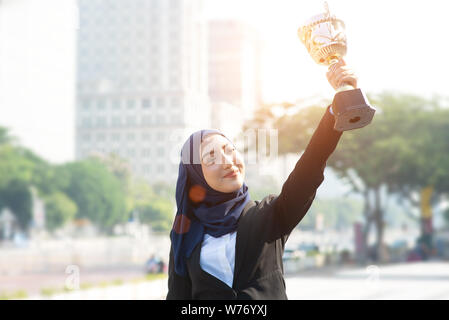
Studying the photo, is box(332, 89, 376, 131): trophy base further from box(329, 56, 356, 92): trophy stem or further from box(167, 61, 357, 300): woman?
box(167, 61, 357, 300): woman

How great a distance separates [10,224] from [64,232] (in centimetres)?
991

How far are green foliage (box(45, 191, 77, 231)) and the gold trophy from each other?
4824 centimetres

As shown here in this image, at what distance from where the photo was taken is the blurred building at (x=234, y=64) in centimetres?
9181

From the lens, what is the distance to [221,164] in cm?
249

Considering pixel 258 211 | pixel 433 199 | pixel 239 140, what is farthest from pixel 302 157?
pixel 433 199

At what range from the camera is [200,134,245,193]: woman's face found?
2.47m

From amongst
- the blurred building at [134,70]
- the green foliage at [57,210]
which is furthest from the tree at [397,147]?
the blurred building at [134,70]

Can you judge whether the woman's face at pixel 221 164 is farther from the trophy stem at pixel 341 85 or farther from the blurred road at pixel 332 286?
A: the blurred road at pixel 332 286

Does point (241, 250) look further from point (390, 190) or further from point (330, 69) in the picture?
point (390, 190)

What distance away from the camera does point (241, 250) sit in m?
2.40

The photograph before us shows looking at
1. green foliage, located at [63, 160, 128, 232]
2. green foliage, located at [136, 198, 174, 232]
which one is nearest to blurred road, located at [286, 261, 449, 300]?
green foliage, located at [63, 160, 128, 232]

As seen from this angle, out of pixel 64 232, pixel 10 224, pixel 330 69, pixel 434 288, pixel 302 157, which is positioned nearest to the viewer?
pixel 330 69
